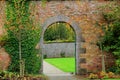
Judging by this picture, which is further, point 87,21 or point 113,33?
point 87,21

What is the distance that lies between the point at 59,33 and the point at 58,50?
4.17 metres

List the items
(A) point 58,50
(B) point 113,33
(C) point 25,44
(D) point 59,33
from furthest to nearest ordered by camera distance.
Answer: (D) point 59,33, (A) point 58,50, (B) point 113,33, (C) point 25,44

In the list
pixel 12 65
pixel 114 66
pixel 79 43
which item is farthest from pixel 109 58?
pixel 12 65

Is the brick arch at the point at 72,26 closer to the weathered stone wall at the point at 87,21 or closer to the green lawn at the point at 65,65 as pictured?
the weathered stone wall at the point at 87,21

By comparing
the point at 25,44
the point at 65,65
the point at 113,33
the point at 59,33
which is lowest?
the point at 65,65

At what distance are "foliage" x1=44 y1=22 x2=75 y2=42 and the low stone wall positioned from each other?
9.52ft

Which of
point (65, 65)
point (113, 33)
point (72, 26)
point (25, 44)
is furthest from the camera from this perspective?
point (65, 65)

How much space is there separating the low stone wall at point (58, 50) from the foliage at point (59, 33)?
290cm

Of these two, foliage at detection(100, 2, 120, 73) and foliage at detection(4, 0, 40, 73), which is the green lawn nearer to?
foliage at detection(4, 0, 40, 73)

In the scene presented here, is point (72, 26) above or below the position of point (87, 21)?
below

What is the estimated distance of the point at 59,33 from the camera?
133ft

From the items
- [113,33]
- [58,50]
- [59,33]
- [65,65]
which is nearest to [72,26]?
[113,33]

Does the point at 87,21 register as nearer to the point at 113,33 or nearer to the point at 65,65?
the point at 113,33

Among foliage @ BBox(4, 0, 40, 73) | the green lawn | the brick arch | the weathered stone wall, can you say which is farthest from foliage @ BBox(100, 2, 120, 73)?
the green lawn
